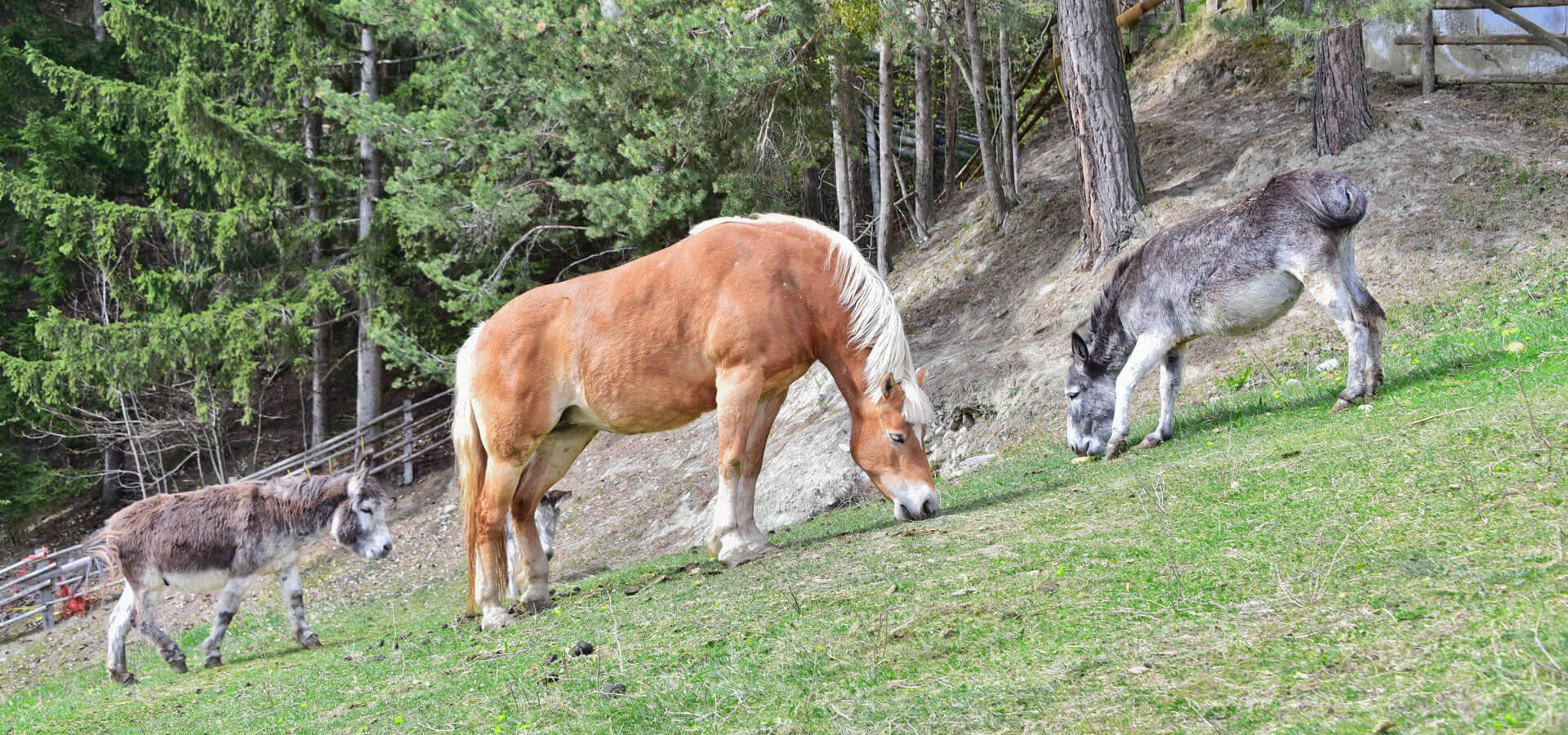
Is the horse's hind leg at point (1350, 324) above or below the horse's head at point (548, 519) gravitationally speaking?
above

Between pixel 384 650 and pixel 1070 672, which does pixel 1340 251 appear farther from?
pixel 384 650

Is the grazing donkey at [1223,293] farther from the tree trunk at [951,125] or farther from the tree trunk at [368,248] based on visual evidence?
the tree trunk at [368,248]

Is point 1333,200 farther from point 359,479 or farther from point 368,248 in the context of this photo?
point 368,248

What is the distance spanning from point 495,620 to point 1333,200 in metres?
6.53

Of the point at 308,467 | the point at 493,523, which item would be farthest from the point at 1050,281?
the point at 308,467

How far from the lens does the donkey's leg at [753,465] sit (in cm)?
797

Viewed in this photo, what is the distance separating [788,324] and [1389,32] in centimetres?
1417

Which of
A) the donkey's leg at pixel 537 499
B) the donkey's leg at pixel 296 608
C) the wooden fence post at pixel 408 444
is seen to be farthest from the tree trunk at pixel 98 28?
the donkey's leg at pixel 537 499

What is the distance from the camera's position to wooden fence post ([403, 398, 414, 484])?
24781 millimetres

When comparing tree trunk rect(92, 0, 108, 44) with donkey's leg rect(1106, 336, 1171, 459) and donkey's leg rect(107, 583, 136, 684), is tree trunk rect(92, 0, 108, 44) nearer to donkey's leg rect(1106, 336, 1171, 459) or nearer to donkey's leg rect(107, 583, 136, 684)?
donkey's leg rect(107, 583, 136, 684)

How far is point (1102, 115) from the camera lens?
14.5m

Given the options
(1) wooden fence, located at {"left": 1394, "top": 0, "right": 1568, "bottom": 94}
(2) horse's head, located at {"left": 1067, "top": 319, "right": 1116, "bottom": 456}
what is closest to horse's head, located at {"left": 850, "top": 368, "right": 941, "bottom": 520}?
(2) horse's head, located at {"left": 1067, "top": 319, "right": 1116, "bottom": 456}

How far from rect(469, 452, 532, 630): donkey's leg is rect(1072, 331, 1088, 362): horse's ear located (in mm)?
4967

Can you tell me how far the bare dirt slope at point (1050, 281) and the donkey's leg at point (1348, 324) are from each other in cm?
290
